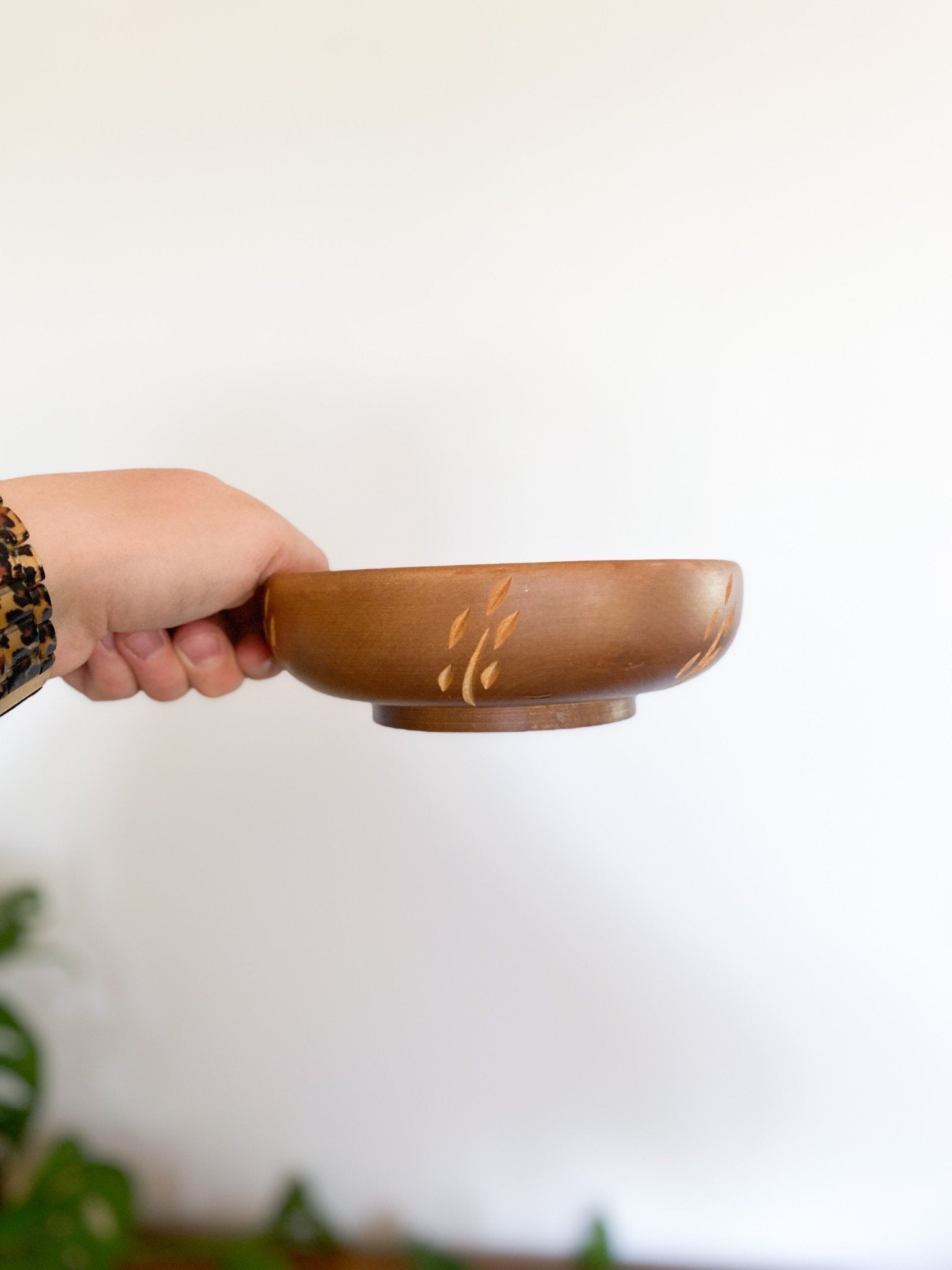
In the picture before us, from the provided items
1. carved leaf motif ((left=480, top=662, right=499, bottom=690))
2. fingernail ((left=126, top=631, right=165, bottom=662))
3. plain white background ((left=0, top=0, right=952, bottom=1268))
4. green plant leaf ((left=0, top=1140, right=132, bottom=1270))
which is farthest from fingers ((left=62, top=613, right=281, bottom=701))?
green plant leaf ((left=0, top=1140, right=132, bottom=1270))

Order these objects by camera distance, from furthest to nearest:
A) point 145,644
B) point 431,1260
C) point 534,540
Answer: point 431,1260, point 534,540, point 145,644

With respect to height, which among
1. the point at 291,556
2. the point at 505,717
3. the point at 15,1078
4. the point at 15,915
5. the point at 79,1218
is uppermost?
the point at 291,556

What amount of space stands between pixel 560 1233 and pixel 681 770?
0.53 m

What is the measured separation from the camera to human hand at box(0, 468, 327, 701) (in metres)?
0.54

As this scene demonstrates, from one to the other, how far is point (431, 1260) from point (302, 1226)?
0.15 meters

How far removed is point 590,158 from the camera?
33.4 inches

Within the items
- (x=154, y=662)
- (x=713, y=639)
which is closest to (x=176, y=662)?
(x=154, y=662)

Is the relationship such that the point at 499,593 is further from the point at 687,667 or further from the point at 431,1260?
the point at 431,1260

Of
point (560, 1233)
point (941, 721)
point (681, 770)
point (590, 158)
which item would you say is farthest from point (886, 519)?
point (560, 1233)

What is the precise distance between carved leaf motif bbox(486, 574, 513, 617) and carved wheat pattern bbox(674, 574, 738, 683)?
118 mm

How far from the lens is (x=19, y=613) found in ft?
1.64

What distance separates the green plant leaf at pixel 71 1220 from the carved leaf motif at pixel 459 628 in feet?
2.78

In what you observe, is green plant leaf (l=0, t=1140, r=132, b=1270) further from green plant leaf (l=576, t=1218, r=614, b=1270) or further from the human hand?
the human hand

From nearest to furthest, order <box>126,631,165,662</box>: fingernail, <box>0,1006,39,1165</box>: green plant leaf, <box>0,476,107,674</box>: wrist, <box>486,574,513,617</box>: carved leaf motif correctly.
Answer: <box>486,574,513,617</box>: carved leaf motif → <box>0,476,107,674</box>: wrist → <box>126,631,165,662</box>: fingernail → <box>0,1006,39,1165</box>: green plant leaf
